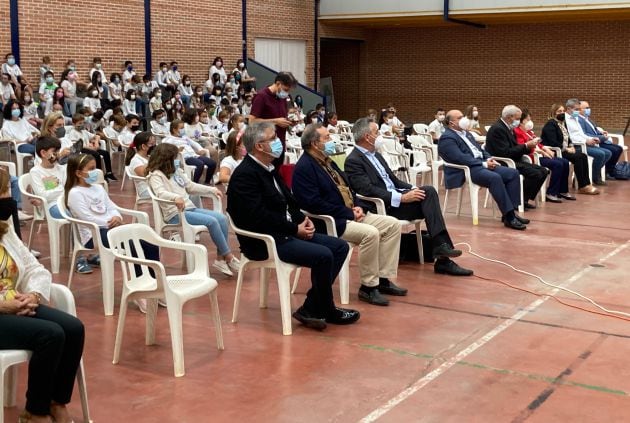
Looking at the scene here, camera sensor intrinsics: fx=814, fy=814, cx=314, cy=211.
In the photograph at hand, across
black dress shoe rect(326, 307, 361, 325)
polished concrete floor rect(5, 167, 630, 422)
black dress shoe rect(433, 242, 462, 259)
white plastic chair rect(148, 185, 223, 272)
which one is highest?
white plastic chair rect(148, 185, 223, 272)

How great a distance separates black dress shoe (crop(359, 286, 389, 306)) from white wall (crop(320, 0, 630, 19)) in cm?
1550

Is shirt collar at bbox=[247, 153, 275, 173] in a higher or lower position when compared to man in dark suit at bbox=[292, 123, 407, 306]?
higher

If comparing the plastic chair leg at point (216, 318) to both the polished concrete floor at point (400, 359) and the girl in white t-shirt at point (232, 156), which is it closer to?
the polished concrete floor at point (400, 359)

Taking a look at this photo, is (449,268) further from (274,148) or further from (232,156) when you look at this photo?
(232,156)

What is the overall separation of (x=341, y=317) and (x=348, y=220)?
89 centimetres

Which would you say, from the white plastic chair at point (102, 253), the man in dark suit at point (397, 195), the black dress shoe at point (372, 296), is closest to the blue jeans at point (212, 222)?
the white plastic chair at point (102, 253)

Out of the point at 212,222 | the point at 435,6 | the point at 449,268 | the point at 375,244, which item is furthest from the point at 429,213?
the point at 435,6

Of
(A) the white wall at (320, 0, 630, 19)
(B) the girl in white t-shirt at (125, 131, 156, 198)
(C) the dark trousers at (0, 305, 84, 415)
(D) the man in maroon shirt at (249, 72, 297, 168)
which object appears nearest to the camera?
(C) the dark trousers at (0, 305, 84, 415)

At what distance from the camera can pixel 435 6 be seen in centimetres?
2103

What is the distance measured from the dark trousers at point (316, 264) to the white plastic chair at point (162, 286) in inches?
21.2

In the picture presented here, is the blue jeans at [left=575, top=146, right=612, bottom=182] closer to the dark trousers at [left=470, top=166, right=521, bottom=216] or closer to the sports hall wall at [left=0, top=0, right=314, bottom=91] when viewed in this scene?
the dark trousers at [left=470, top=166, right=521, bottom=216]

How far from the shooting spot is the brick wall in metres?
22.4

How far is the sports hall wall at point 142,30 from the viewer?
52.7ft

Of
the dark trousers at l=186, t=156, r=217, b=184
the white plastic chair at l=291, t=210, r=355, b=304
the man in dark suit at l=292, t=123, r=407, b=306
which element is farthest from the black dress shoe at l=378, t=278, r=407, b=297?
the dark trousers at l=186, t=156, r=217, b=184
